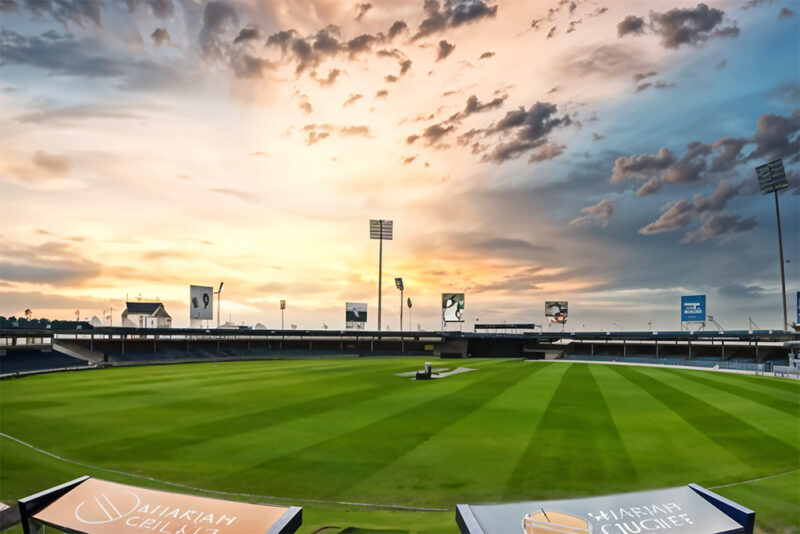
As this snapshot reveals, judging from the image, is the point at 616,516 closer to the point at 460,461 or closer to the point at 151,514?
the point at 151,514

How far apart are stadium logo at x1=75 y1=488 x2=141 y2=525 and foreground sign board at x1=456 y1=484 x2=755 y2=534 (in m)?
4.28

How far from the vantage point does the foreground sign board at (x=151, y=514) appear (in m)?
5.95

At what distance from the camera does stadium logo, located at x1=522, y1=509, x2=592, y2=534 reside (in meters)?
5.79

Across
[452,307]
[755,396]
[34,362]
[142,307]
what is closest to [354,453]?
[755,396]

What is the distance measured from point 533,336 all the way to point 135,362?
6474cm

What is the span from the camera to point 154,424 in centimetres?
2236

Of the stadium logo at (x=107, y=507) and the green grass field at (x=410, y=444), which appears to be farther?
the green grass field at (x=410, y=444)

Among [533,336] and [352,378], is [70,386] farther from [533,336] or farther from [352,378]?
[533,336]

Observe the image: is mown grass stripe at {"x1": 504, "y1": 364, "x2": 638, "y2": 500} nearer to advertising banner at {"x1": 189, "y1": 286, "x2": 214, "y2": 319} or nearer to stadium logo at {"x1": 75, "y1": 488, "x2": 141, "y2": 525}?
stadium logo at {"x1": 75, "y1": 488, "x2": 141, "y2": 525}

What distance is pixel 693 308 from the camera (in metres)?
74.2

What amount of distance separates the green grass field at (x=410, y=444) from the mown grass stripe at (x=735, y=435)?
0.09 m

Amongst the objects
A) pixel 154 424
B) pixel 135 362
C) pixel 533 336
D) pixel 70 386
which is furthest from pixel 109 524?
pixel 533 336

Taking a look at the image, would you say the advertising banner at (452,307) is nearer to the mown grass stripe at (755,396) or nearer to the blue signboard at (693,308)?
the blue signboard at (693,308)

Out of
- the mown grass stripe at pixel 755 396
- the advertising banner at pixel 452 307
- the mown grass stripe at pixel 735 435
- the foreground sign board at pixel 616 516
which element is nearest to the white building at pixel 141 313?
the advertising banner at pixel 452 307
